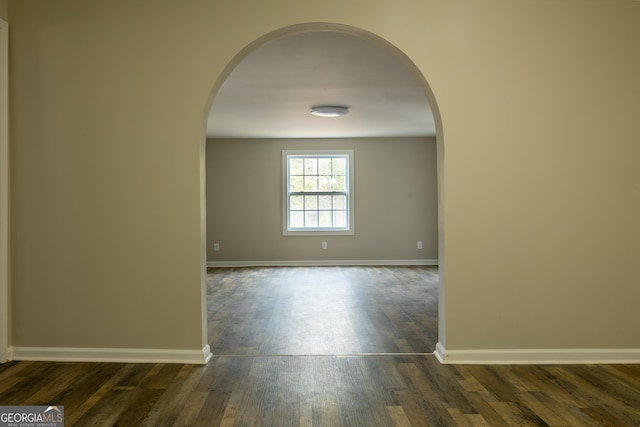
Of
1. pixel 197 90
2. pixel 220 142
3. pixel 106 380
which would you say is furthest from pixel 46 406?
pixel 220 142

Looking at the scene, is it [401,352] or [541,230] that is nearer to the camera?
[541,230]

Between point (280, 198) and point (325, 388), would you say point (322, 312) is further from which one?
point (280, 198)

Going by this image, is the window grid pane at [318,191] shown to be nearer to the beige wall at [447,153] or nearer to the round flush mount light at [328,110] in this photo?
the round flush mount light at [328,110]

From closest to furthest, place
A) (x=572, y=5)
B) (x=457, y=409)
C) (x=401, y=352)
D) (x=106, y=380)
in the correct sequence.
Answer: (x=457, y=409) < (x=106, y=380) < (x=572, y=5) < (x=401, y=352)

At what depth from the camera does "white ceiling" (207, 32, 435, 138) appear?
14.6 ft

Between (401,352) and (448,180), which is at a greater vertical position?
(448,180)

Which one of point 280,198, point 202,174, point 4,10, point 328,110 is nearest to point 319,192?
point 280,198

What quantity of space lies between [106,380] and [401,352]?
6.62ft

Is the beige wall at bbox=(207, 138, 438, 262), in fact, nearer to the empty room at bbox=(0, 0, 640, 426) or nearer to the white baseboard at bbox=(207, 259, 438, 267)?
the white baseboard at bbox=(207, 259, 438, 267)

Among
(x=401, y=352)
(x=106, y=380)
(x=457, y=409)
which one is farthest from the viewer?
(x=401, y=352)

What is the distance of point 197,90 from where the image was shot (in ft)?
11.9

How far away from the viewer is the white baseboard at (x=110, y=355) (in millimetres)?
3646

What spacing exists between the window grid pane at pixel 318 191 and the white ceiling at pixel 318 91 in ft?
2.95

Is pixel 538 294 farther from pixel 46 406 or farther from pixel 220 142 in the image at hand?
pixel 220 142
